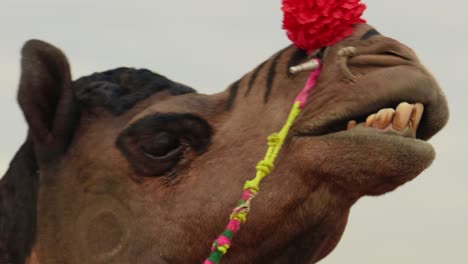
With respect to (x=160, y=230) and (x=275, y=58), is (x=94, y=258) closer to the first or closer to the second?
(x=160, y=230)

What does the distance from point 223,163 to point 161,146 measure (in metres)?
0.38

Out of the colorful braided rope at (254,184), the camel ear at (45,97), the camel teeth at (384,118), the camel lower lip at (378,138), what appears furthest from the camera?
the camel ear at (45,97)

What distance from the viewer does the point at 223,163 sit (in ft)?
15.4

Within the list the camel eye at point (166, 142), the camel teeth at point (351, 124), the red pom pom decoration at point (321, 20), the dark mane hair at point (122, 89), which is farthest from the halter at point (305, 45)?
the dark mane hair at point (122, 89)

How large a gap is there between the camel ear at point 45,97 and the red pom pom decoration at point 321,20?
128 cm

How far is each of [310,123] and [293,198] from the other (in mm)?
331

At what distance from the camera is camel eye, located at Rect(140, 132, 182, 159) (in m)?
4.91

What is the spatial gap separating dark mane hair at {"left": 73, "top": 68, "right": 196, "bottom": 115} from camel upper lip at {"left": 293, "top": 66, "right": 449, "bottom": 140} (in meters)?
1.03

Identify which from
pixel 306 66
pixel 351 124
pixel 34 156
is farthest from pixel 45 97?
pixel 351 124

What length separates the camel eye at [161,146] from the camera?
491 cm

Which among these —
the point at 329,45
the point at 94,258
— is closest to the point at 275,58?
the point at 329,45

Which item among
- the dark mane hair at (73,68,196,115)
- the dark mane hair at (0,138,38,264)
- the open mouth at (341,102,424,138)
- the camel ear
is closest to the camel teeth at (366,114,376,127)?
the open mouth at (341,102,424,138)

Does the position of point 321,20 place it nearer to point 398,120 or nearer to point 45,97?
point 398,120

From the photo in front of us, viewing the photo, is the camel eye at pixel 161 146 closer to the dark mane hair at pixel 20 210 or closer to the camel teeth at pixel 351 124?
the dark mane hair at pixel 20 210
